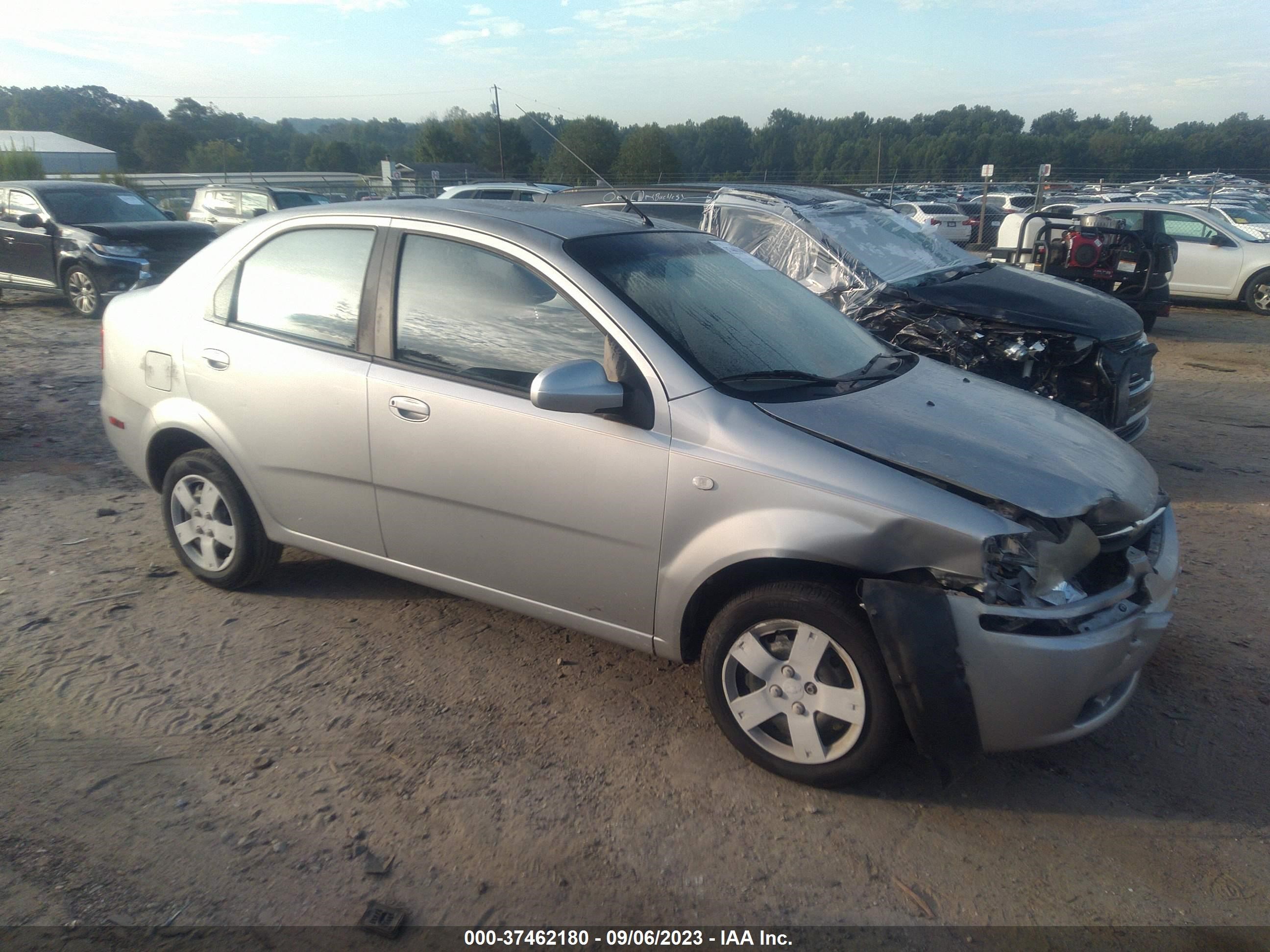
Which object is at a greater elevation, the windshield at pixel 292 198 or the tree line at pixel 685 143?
the tree line at pixel 685 143


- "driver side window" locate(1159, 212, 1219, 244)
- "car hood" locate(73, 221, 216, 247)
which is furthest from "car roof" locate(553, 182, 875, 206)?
"driver side window" locate(1159, 212, 1219, 244)

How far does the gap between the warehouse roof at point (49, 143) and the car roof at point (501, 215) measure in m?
45.6

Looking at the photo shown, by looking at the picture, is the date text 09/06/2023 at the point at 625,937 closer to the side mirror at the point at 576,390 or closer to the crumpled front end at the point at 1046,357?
the side mirror at the point at 576,390

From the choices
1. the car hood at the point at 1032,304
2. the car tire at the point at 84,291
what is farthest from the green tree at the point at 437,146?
the car hood at the point at 1032,304

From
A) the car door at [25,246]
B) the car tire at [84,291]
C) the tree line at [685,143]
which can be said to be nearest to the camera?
the car tire at [84,291]

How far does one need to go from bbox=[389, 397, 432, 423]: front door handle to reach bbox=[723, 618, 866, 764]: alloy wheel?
1.46m

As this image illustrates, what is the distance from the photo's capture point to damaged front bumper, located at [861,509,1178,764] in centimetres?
259

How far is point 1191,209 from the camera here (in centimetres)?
1470

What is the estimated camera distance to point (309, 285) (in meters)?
3.85

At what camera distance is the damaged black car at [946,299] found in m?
5.83

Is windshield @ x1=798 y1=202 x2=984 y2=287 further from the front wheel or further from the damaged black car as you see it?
the front wheel

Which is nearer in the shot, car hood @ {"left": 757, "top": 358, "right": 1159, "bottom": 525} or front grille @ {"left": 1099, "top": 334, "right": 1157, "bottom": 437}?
car hood @ {"left": 757, "top": 358, "right": 1159, "bottom": 525}

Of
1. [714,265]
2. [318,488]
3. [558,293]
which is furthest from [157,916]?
[714,265]

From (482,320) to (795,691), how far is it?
5.94 feet
